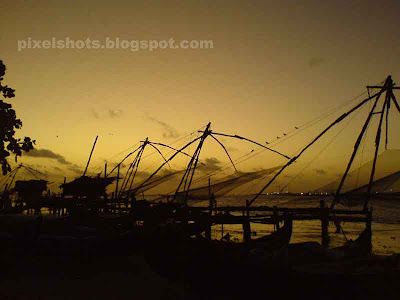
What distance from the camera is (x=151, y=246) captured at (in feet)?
27.2

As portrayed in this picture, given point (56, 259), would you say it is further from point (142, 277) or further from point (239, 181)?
point (239, 181)

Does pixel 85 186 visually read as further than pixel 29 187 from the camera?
No

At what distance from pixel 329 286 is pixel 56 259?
9.12 metres

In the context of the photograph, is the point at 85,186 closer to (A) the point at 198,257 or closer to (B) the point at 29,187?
(B) the point at 29,187

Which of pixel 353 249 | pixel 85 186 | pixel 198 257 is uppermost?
pixel 85 186

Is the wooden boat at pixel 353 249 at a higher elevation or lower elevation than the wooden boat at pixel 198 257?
lower

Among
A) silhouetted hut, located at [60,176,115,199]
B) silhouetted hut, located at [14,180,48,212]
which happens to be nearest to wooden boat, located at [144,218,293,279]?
silhouetted hut, located at [60,176,115,199]

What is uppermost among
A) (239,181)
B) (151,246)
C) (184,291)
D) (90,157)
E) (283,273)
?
(90,157)

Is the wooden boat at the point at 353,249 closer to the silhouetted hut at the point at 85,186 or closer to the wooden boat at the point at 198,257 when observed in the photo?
the wooden boat at the point at 198,257

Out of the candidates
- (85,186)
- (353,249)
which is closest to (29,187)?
(85,186)

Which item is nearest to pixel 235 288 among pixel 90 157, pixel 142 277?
pixel 142 277

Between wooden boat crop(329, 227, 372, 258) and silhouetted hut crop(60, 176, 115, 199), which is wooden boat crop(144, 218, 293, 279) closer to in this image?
wooden boat crop(329, 227, 372, 258)

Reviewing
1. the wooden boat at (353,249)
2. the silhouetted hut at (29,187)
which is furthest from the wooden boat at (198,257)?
the silhouetted hut at (29,187)

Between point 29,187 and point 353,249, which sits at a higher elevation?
point 29,187
